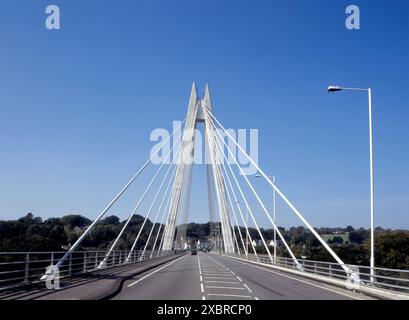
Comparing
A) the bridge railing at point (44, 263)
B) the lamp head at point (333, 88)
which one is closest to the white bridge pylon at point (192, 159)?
the bridge railing at point (44, 263)

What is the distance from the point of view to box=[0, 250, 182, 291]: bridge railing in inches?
665

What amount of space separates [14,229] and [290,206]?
200 ft

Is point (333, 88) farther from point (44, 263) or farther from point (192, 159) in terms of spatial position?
point (192, 159)

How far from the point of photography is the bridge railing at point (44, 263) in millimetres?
16891

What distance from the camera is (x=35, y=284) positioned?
18.2 meters

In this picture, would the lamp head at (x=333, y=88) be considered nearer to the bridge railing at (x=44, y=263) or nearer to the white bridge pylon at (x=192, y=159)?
the bridge railing at (x=44, y=263)

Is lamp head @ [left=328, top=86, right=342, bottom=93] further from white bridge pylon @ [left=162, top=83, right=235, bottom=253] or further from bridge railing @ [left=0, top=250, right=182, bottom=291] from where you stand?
white bridge pylon @ [left=162, top=83, right=235, bottom=253]

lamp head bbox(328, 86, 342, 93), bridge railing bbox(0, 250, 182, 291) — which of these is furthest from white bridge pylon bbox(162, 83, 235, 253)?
lamp head bbox(328, 86, 342, 93)

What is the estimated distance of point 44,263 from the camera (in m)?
29.0

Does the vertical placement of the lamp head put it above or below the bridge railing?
above

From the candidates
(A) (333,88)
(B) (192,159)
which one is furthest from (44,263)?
(B) (192,159)
